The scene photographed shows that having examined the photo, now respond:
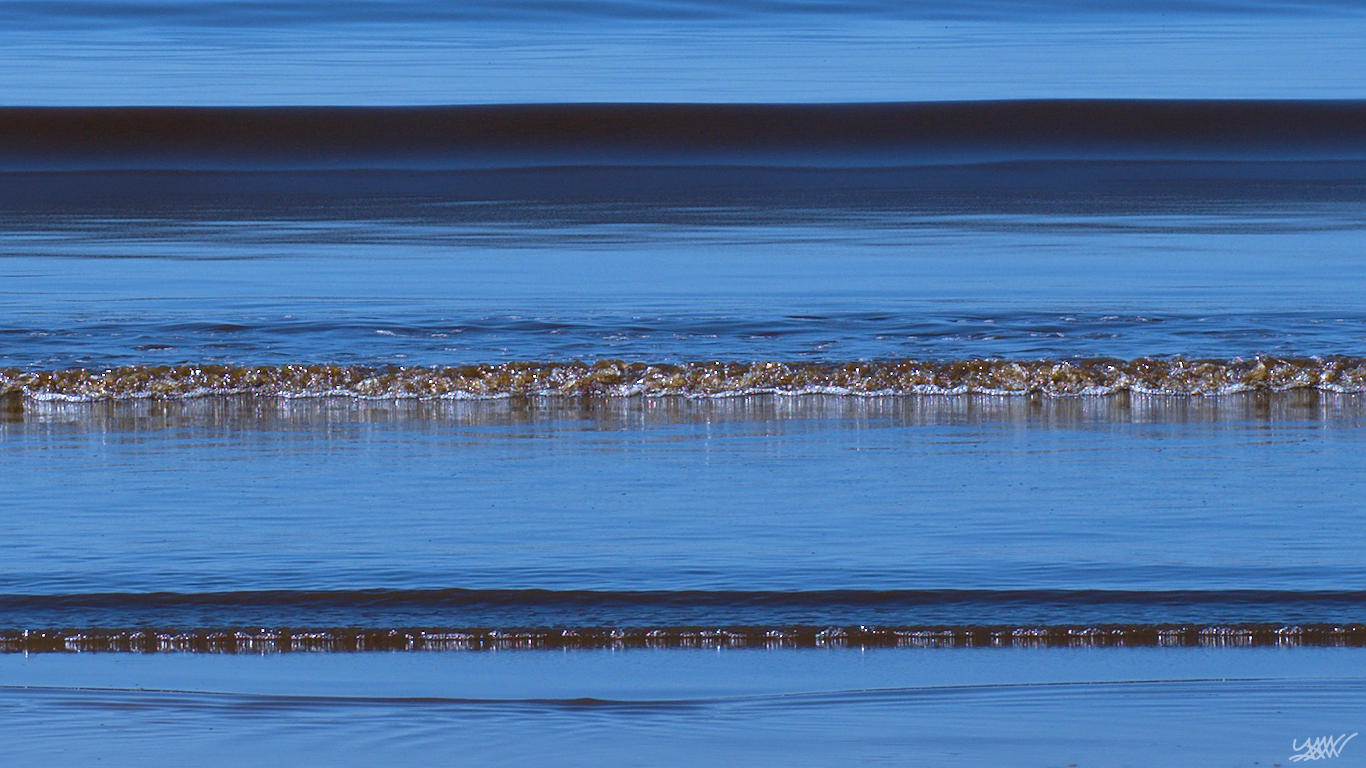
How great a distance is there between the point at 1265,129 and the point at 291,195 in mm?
9418

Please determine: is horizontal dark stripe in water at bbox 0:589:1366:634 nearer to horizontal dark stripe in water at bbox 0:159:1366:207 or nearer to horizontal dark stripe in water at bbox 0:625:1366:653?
→ horizontal dark stripe in water at bbox 0:625:1366:653

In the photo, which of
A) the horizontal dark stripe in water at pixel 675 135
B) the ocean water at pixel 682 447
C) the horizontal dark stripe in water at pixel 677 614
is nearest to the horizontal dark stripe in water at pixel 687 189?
the ocean water at pixel 682 447

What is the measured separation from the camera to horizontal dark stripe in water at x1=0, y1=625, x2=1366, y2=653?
4406 mm

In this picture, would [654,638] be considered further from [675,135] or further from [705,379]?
[675,135]

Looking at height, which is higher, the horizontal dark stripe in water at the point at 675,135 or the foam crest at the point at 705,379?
the horizontal dark stripe in water at the point at 675,135

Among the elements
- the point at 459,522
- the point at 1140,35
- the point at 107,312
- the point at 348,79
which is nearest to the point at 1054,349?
the point at 459,522

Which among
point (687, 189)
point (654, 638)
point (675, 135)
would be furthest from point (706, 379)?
point (675, 135)

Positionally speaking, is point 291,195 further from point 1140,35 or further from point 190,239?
point 1140,35

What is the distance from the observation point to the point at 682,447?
6516mm

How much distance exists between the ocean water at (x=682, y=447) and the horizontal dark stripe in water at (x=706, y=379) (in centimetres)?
3

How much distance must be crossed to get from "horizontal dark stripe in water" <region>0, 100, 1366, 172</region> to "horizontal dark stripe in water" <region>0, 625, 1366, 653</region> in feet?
41.4

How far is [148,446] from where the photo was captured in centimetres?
661

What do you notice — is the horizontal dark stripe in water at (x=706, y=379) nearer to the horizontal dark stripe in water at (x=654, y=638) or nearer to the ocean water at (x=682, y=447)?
the ocean water at (x=682, y=447)

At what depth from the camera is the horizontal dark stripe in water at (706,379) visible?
7824 mm
